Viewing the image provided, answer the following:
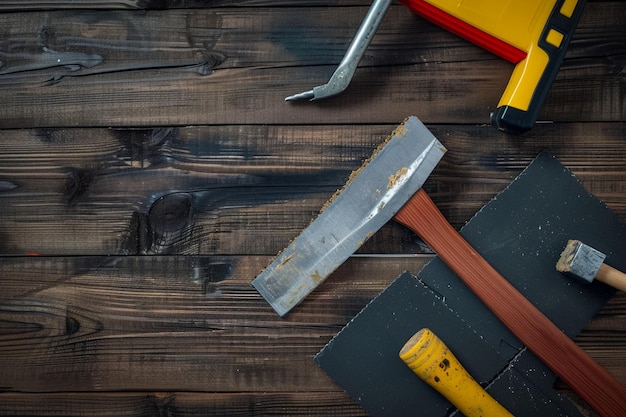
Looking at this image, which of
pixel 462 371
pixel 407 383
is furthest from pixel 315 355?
pixel 462 371

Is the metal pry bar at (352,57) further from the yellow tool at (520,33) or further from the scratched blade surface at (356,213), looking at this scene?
the scratched blade surface at (356,213)

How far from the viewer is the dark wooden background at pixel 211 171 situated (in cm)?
120

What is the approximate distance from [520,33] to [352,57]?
0.32m

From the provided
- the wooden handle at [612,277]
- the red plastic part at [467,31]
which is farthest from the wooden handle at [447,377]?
the red plastic part at [467,31]

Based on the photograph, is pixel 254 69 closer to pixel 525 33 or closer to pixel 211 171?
pixel 211 171

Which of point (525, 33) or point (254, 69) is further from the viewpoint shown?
point (254, 69)

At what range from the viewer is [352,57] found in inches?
44.6

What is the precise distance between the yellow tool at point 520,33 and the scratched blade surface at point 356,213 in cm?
16

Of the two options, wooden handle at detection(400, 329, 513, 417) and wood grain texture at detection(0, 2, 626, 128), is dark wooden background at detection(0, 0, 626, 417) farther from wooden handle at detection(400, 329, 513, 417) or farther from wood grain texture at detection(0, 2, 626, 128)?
wooden handle at detection(400, 329, 513, 417)

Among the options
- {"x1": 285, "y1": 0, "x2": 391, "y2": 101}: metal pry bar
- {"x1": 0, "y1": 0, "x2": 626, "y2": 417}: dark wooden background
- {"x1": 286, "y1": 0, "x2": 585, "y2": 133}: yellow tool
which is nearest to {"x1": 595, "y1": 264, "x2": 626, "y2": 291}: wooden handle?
{"x1": 0, "y1": 0, "x2": 626, "y2": 417}: dark wooden background

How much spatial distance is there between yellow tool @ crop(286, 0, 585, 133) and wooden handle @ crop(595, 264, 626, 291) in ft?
1.01

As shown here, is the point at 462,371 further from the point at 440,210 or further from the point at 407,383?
the point at 440,210

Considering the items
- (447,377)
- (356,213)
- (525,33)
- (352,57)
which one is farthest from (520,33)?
(447,377)

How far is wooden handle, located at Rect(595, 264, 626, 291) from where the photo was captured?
110 cm
